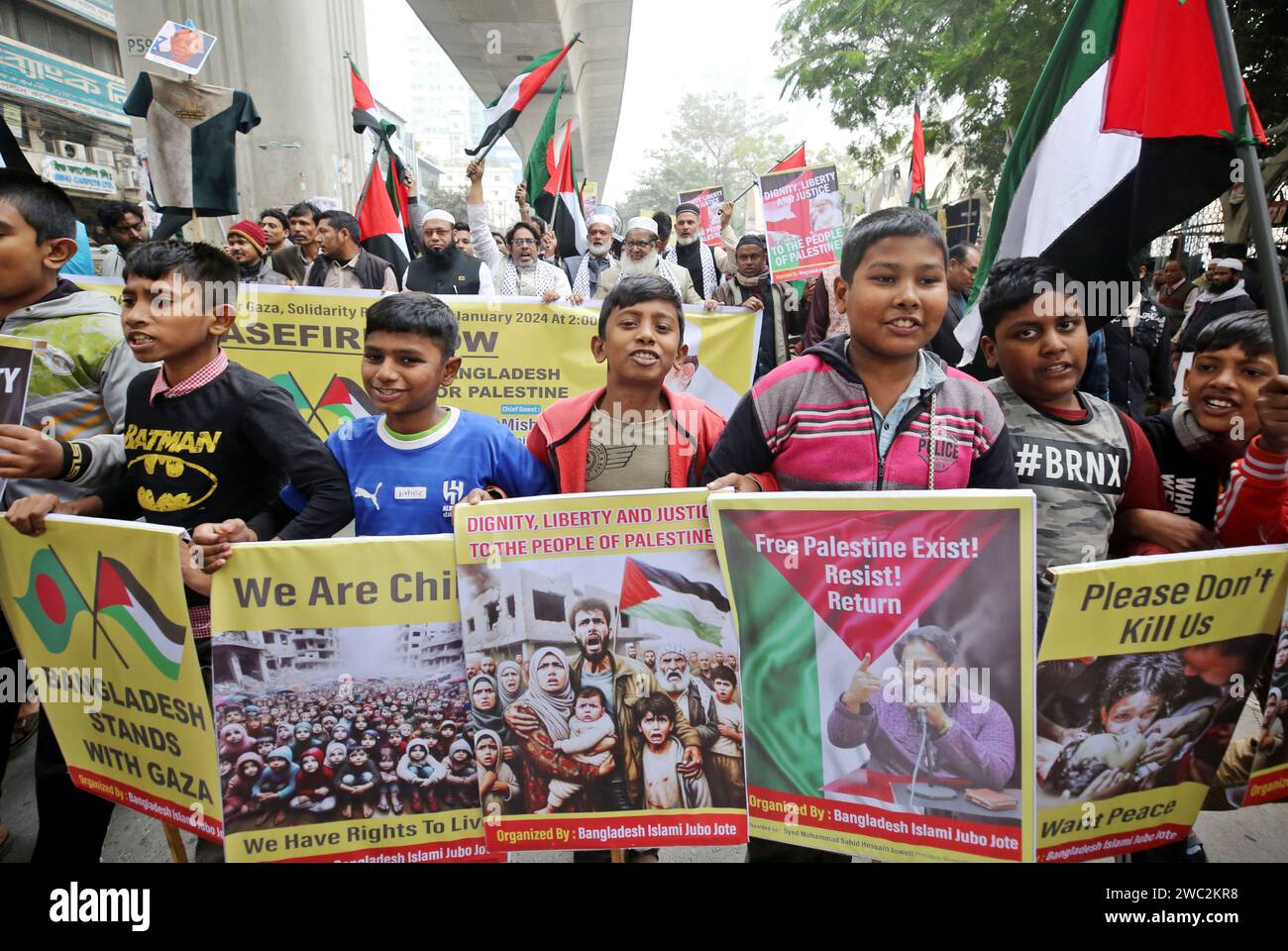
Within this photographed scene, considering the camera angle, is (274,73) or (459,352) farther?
(274,73)

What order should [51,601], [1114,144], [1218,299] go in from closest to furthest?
1. [51,601]
2. [1114,144]
3. [1218,299]

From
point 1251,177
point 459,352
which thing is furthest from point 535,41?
point 1251,177

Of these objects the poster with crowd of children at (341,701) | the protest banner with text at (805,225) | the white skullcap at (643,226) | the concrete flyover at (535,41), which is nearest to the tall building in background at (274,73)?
the concrete flyover at (535,41)

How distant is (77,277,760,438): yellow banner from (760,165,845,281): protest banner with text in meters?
1.56

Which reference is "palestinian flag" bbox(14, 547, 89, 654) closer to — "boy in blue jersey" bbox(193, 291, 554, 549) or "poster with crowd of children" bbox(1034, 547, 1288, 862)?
"boy in blue jersey" bbox(193, 291, 554, 549)

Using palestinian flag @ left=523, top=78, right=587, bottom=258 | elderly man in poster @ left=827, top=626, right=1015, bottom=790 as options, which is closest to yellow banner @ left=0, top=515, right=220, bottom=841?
elderly man in poster @ left=827, top=626, right=1015, bottom=790

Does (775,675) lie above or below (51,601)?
below

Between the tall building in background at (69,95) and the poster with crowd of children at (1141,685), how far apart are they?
2520 cm

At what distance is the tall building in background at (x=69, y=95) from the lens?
2180 centimetres

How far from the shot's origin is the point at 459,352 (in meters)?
4.55

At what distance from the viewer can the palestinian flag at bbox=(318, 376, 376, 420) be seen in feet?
15.2

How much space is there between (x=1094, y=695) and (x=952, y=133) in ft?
56.2

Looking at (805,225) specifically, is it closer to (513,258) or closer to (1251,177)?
(513,258)

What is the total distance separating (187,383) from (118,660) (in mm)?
726
